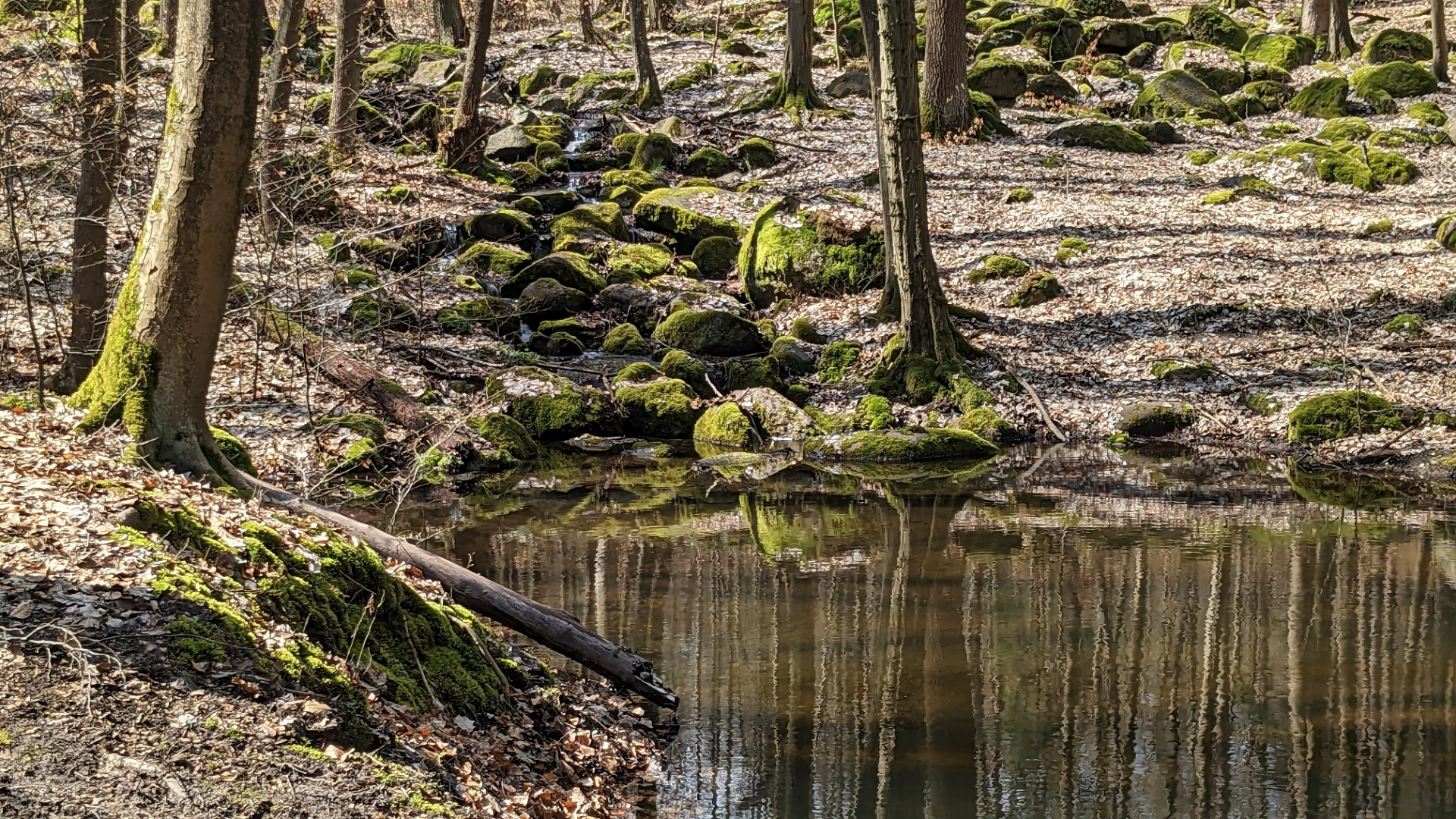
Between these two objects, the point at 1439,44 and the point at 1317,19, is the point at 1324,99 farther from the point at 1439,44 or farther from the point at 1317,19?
the point at 1317,19

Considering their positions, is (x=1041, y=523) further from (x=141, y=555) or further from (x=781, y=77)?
(x=781, y=77)

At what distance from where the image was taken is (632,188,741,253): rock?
66.8ft

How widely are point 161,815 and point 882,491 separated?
9539 millimetres

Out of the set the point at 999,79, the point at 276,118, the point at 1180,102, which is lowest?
the point at 276,118

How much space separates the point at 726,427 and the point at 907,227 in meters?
3.64

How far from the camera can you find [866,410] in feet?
49.5

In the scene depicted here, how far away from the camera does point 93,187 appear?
9.88m

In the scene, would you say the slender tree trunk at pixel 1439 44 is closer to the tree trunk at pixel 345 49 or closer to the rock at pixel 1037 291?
the rock at pixel 1037 291

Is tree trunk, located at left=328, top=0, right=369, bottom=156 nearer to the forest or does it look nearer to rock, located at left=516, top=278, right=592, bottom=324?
the forest

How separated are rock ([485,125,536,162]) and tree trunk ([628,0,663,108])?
151 inches

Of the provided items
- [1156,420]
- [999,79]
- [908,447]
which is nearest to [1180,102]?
[999,79]

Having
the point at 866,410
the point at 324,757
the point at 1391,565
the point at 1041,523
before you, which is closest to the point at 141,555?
the point at 324,757

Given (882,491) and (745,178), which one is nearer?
(882,491)

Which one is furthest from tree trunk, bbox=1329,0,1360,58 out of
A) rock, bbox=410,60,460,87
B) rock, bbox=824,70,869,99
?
rock, bbox=410,60,460,87
